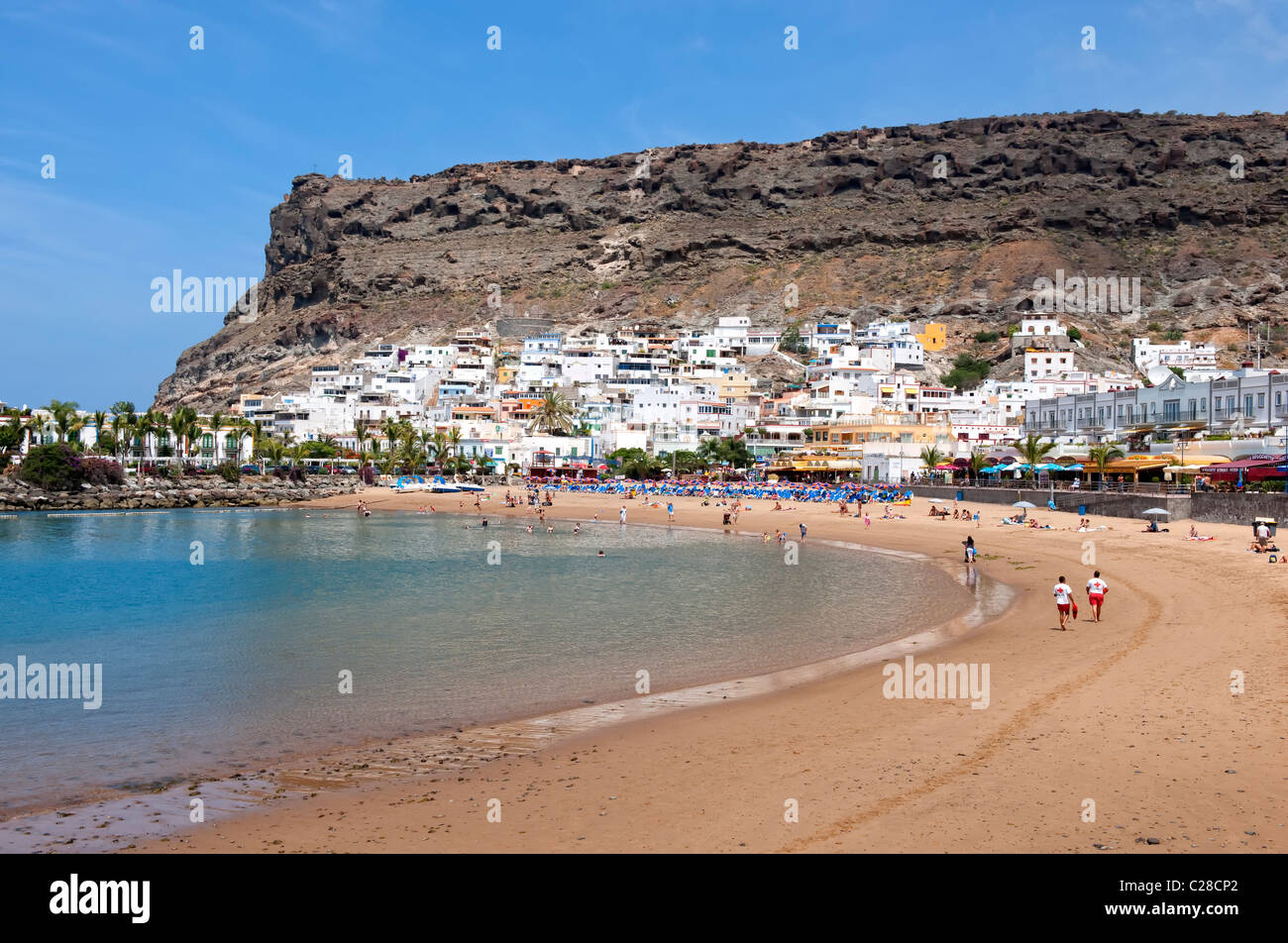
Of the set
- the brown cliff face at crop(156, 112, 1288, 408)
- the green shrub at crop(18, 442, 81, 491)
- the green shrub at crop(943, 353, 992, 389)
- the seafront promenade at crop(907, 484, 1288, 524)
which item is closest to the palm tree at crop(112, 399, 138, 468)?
the green shrub at crop(18, 442, 81, 491)

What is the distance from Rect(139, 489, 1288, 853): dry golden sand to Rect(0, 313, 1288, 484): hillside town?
41.1 meters

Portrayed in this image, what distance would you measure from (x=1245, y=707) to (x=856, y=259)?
14438cm

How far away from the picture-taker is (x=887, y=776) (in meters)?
8.89

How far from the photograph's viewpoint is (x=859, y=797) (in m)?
8.25

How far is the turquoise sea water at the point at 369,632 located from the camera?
12.1 meters

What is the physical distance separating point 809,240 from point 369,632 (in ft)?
473

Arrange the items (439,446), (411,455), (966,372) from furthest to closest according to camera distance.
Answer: (966,372) → (439,446) → (411,455)

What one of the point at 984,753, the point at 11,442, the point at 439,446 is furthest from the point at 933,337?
the point at 984,753

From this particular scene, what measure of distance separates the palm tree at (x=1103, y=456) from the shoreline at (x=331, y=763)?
2779cm

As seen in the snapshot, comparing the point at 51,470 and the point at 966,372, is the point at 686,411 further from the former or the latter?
the point at 51,470

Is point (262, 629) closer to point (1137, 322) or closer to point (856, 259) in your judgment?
point (1137, 322)

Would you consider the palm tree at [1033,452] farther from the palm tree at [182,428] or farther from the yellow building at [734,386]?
the palm tree at [182,428]

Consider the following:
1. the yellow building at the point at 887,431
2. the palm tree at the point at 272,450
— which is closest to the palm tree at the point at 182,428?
the palm tree at the point at 272,450

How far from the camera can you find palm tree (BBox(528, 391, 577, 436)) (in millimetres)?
94250
